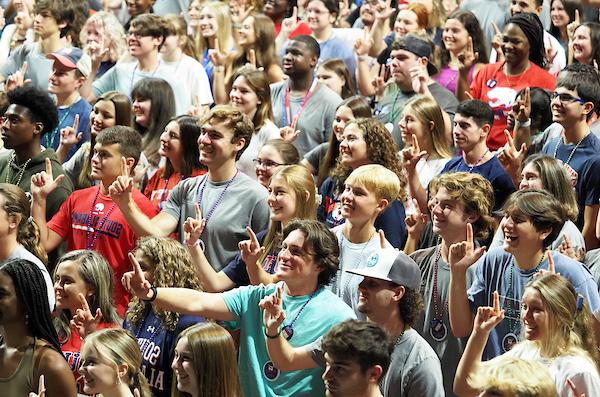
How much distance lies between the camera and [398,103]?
10.1 metres

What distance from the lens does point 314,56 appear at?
1053cm

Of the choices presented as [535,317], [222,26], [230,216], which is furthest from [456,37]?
[535,317]

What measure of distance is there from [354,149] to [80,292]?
218 cm

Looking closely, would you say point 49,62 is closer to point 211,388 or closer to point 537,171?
point 537,171

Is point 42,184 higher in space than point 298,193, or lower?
lower

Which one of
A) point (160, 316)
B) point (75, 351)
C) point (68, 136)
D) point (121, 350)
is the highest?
point (121, 350)

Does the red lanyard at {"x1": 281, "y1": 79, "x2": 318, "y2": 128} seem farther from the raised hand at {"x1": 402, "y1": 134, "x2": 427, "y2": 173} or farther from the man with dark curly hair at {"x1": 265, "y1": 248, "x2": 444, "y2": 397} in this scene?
the man with dark curly hair at {"x1": 265, "y1": 248, "x2": 444, "y2": 397}

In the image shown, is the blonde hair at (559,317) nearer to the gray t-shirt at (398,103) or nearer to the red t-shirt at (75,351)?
the red t-shirt at (75,351)

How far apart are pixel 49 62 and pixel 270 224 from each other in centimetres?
480

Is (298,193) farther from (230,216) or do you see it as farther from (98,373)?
(98,373)

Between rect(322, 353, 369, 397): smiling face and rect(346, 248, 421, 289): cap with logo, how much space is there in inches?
34.6

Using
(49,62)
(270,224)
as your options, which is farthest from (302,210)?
(49,62)

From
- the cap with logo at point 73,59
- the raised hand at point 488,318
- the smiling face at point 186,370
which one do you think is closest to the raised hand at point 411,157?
the raised hand at point 488,318

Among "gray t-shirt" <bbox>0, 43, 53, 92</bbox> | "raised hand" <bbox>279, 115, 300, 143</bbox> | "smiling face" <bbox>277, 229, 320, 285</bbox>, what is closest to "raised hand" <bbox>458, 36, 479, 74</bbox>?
"raised hand" <bbox>279, 115, 300, 143</bbox>
